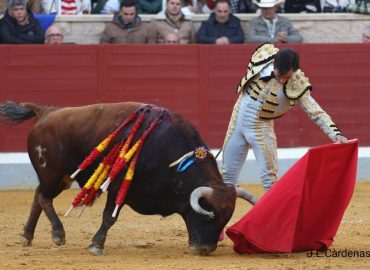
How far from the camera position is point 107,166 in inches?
266

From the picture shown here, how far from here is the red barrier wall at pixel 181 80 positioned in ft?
35.0

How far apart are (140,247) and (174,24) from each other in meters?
4.28

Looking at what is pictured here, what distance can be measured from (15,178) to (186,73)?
1975 mm

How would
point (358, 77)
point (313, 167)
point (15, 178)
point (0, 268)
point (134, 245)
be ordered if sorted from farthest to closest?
point (358, 77), point (15, 178), point (134, 245), point (313, 167), point (0, 268)

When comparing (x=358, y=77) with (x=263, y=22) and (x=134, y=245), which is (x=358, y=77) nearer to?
(x=263, y=22)

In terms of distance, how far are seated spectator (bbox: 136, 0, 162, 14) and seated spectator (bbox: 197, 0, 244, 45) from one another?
2.44 ft

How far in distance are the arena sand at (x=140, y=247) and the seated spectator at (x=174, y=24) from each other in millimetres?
2204

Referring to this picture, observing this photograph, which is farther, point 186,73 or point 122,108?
point 186,73

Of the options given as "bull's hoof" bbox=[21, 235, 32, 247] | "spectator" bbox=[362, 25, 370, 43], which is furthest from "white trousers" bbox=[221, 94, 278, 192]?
"spectator" bbox=[362, 25, 370, 43]

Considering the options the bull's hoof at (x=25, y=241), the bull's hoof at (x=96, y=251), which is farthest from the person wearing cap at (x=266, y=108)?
the bull's hoof at (x=25, y=241)

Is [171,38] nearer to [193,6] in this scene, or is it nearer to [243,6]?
[193,6]

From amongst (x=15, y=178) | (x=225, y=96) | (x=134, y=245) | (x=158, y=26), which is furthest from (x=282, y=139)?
(x=134, y=245)

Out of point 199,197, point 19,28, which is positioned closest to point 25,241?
point 199,197

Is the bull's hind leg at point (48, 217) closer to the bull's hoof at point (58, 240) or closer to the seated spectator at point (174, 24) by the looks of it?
the bull's hoof at point (58, 240)
